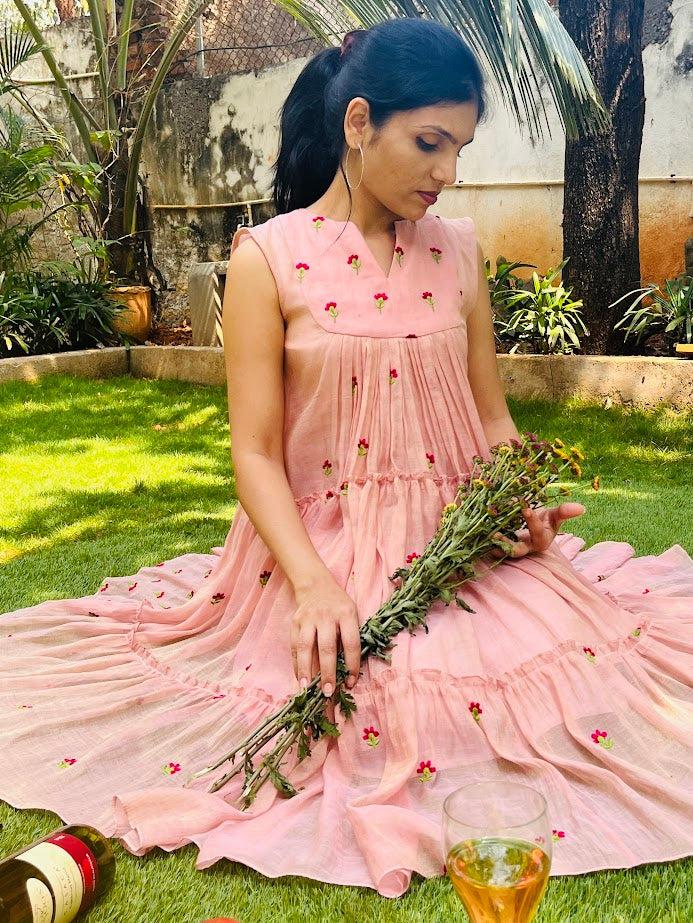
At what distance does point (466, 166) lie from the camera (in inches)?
313

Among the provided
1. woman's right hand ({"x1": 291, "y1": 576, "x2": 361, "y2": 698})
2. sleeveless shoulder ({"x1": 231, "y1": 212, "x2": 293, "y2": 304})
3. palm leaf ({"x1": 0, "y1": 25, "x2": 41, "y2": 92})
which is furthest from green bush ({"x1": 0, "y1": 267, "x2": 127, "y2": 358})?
woman's right hand ({"x1": 291, "y1": 576, "x2": 361, "y2": 698})

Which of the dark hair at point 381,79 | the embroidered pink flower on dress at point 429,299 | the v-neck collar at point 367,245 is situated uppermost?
the dark hair at point 381,79

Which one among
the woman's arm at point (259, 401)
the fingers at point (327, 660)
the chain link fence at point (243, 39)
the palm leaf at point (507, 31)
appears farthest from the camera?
the chain link fence at point (243, 39)

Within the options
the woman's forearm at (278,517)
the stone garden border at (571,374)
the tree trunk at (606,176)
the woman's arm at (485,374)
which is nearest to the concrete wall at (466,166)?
the tree trunk at (606,176)

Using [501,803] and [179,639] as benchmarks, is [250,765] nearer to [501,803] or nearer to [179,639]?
[179,639]

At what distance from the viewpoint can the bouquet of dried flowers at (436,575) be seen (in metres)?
1.93

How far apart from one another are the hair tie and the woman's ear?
0.18m

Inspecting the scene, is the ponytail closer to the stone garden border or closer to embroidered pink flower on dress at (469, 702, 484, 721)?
embroidered pink flower on dress at (469, 702, 484, 721)

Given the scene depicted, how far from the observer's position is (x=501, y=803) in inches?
44.8

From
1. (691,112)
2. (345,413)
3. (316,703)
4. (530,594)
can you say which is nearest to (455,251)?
(345,413)

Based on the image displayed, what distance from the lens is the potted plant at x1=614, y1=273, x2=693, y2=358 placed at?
6.25m

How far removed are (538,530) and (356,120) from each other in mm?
1003

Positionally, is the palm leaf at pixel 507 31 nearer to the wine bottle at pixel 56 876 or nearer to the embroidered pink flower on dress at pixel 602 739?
the embroidered pink flower on dress at pixel 602 739

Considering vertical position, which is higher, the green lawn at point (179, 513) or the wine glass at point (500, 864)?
the wine glass at point (500, 864)
